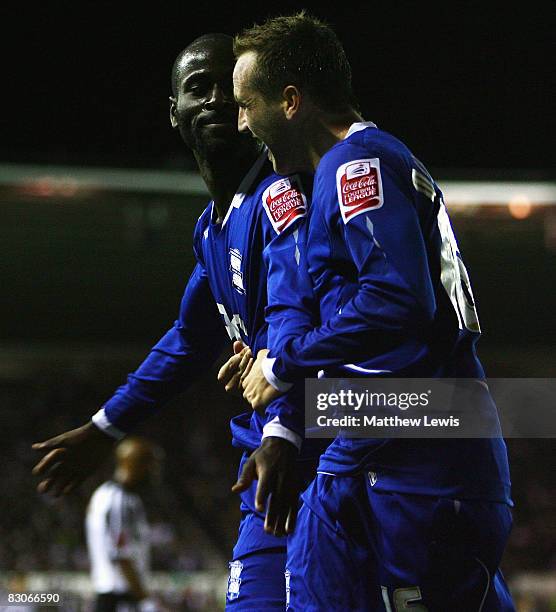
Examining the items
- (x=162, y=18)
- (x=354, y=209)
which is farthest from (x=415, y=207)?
(x=162, y=18)

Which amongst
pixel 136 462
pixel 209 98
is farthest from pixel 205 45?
pixel 136 462

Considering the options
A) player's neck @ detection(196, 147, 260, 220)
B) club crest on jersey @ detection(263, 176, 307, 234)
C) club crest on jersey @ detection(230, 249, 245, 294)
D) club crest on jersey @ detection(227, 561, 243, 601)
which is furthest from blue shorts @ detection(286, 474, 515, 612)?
player's neck @ detection(196, 147, 260, 220)

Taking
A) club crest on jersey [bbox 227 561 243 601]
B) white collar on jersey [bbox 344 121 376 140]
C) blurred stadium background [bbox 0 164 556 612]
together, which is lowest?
club crest on jersey [bbox 227 561 243 601]

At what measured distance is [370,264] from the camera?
6.84 ft

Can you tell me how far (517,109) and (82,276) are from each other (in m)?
7.50

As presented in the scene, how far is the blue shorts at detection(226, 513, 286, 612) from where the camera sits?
269 cm

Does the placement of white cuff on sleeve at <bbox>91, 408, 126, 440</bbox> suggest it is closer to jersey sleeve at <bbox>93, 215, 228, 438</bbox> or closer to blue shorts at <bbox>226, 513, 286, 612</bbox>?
jersey sleeve at <bbox>93, 215, 228, 438</bbox>

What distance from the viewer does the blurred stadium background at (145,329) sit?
46.4 feet

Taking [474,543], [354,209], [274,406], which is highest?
[354,209]

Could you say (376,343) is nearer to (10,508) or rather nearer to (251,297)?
(251,297)

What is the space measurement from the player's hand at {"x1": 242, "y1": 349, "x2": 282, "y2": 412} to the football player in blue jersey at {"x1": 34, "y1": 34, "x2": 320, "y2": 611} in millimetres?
48

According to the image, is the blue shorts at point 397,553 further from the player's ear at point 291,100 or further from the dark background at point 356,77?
the dark background at point 356,77

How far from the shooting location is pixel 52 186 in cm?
1482

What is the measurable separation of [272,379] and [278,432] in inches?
4.9
